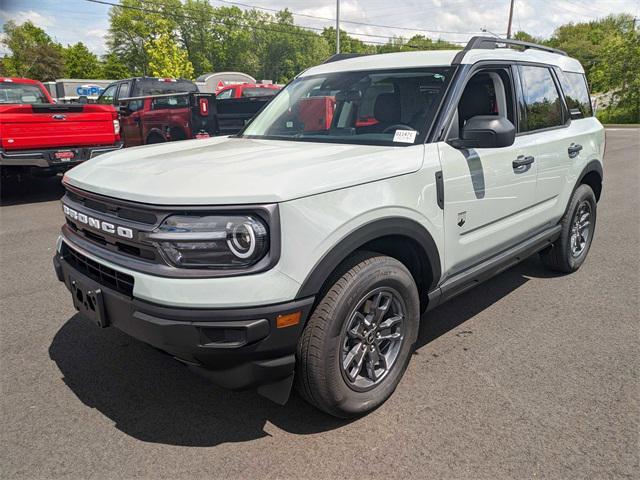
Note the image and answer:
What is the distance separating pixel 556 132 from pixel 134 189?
11.2ft

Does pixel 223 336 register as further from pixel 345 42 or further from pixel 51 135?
pixel 345 42

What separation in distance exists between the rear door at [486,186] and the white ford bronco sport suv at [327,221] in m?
0.01

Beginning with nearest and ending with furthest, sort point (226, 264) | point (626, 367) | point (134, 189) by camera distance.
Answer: point (226, 264), point (134, 189), point (626, 367)

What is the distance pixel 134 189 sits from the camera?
90.0 inches

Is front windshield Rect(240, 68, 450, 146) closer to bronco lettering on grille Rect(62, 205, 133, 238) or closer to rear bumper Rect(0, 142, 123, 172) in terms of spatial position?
bronco lettering on grille Rect(62, 205, 133, 238)

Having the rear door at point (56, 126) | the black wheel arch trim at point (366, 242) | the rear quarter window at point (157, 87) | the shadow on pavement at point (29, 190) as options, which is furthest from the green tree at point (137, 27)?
the black wheel arch trim at point (366, 242)

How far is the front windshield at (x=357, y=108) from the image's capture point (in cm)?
310

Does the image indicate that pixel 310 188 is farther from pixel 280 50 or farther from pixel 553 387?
pixel 280 50

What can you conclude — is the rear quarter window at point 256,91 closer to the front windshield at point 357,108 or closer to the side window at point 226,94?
the side window at point 226,94

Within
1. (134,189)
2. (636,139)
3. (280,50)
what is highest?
(280,50)

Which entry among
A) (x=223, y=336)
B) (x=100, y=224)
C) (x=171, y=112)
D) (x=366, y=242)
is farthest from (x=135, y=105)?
(x=223, y=336)

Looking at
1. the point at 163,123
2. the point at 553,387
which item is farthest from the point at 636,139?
the point at 553,387

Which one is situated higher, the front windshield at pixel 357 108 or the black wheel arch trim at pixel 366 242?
the front windshield at pixel 357 108

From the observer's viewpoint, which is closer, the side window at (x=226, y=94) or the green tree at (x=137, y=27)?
the side window at (x=226, y=94)
